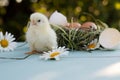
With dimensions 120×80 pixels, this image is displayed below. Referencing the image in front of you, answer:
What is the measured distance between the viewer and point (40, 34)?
1.34 meters

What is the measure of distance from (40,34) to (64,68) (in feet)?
0.73

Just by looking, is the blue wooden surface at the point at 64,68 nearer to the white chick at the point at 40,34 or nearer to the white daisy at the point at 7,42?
the white chick at the point at 40,34

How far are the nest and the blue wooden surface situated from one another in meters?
0.13

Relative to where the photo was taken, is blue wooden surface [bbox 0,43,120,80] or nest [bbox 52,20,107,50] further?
nest [bbox 52,20,107,50]

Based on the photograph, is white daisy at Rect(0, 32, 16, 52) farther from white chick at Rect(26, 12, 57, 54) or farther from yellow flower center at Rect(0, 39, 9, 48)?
white chick at Rect(26, 12, 57, 54)

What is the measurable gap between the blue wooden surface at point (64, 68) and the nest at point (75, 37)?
135 millimetres

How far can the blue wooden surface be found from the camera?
3.54 ft

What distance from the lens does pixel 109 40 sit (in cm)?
146

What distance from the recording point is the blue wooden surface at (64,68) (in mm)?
1079

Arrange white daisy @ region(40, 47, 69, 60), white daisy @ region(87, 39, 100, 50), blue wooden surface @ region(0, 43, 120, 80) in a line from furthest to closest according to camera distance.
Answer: white daisy @ region(87, 39, 100, 50), white daisy @ region(40, 47, 69, 60), blue wooden surface @ region(0, 43, 120, 80)

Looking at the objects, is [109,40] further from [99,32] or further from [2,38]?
[2,38]

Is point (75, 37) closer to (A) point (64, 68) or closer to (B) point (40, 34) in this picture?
(B) point (40, 34)

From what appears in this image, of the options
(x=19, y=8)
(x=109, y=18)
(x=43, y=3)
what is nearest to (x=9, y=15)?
(x=19, y=8)

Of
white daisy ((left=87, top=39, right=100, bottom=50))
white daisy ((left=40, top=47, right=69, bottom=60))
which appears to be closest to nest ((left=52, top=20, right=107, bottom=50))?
white daisy ((left=87, top=39, right=100, bottom=50))
